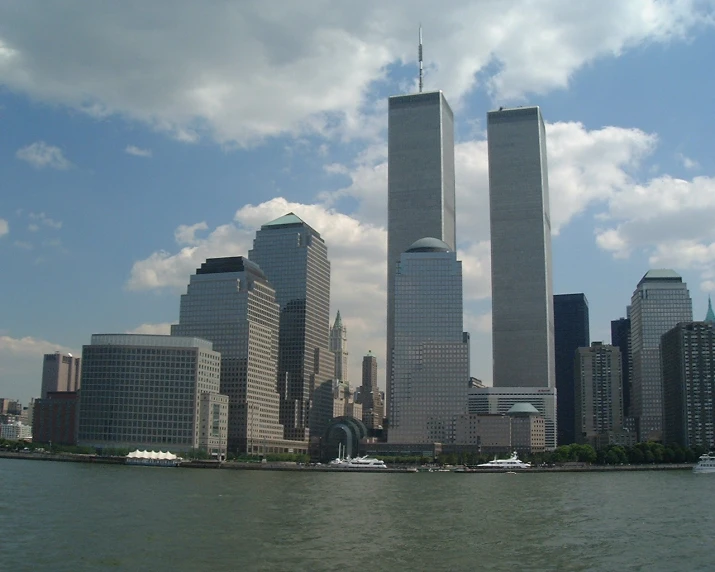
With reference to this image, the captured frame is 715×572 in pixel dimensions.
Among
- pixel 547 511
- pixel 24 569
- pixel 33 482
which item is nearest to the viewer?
pixel 24 569

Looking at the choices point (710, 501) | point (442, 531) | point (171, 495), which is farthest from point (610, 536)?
point (171, 495)

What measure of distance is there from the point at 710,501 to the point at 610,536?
5352 centimetres

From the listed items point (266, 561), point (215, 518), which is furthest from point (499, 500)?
point (266, 561)

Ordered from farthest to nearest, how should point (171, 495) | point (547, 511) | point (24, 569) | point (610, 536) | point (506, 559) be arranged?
point (171, 495) < point (547, 511) < point (610, 536) < point (506, 559) < point (24, 569)

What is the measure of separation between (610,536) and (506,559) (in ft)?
65.2

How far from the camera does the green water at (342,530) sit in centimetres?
7250

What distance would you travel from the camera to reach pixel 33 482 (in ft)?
500

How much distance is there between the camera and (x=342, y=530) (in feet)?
298

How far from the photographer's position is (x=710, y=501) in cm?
13475

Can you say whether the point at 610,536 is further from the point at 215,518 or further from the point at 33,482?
the point at 33,482

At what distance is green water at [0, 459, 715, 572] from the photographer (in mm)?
72500

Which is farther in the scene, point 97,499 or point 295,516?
point 97,499

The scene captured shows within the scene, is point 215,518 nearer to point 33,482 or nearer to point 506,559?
point 506,559

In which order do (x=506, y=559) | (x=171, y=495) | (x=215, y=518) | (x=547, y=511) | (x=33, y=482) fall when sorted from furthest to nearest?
1. (x=33, y=482)
2. (x=171, y=495)
3. (x=547, y=511)
4. (x=215, y=518)
5. (x=506, y=559)
